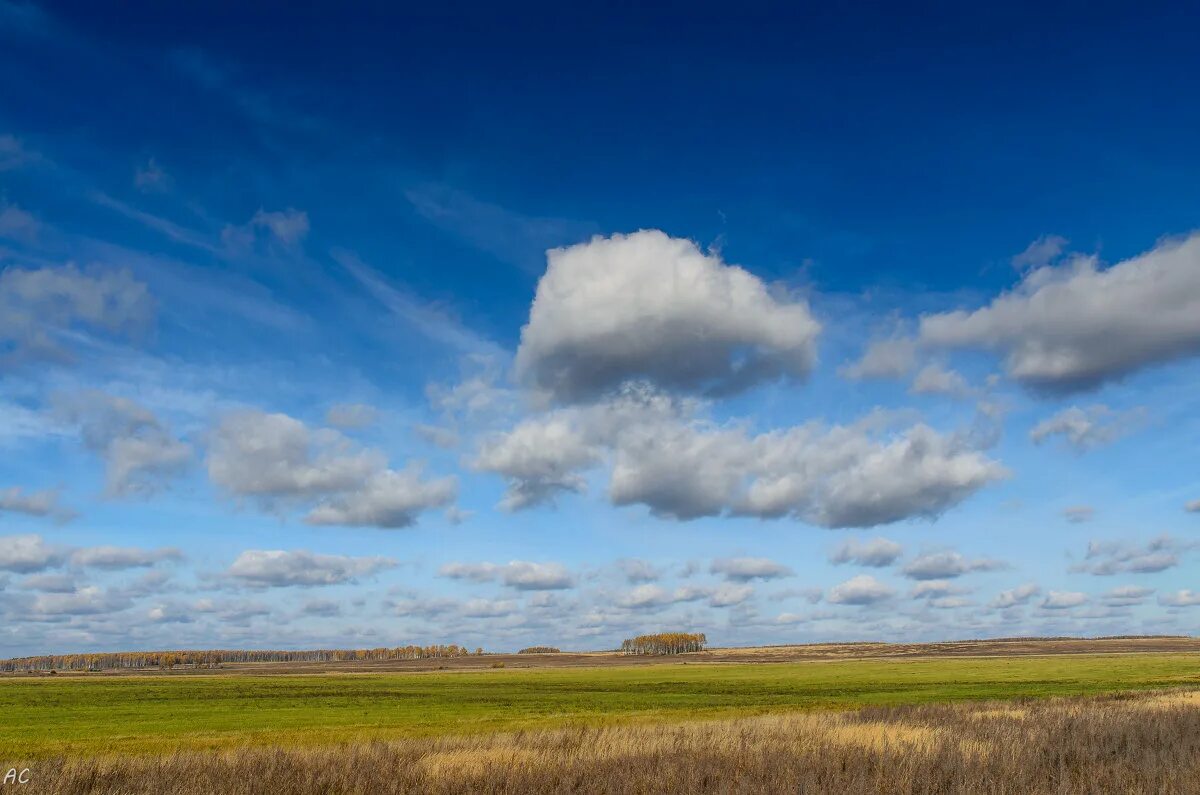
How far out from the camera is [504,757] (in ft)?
59.7

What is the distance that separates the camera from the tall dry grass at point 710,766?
13688 millimetres

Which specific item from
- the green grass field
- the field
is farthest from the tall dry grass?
the green grass field

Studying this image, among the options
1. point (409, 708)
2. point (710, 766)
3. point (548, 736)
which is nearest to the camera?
point (710, 766)

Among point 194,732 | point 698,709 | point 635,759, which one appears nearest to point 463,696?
point 698,709

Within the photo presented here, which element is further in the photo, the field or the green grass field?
the green grass field

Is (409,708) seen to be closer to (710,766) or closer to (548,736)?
(548,736)

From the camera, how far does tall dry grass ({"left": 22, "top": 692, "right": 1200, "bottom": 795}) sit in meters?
13.7

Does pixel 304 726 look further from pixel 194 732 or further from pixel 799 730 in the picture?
pixel 799 730

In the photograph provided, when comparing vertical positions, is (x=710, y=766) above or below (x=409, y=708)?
above

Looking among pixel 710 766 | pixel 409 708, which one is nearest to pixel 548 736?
pixel 710 766

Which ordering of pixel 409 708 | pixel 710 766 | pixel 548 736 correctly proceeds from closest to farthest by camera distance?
1. pixel 710 766
2. pixel 548 736
3. pixel 409 708

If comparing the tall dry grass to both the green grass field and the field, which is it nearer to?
the field

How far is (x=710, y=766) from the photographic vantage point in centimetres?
1591

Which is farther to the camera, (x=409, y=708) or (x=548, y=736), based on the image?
(x=409, y=708)
